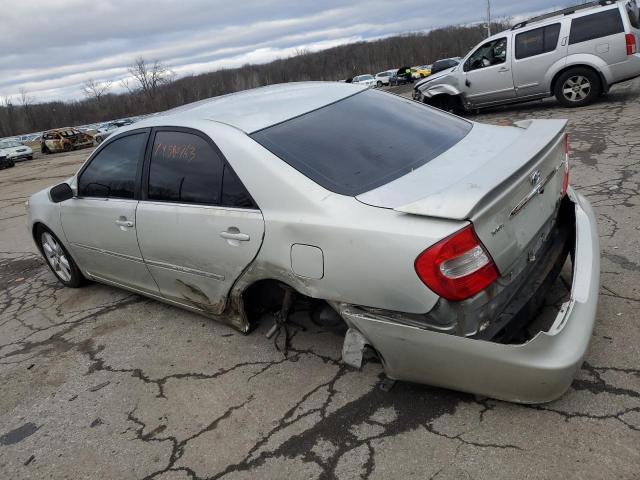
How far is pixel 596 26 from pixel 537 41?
1001 mm

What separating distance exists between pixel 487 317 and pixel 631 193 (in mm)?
3616

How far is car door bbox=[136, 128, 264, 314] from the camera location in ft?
9.19

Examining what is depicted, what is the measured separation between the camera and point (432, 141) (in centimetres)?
300

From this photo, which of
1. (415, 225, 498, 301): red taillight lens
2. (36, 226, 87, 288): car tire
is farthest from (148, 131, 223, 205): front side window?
(36, 226, 87, 288): car tire

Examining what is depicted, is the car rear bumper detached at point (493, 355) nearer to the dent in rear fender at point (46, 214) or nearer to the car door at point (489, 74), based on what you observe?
the dent in rear fender at point (46, 214)

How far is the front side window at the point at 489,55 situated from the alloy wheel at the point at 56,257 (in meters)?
8.96

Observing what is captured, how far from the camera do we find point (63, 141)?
31.5 m

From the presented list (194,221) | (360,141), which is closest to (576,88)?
(360,141)

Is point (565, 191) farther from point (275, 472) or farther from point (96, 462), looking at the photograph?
point (96, 462)

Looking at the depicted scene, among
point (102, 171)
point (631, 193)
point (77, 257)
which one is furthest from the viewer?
point (631, 193)

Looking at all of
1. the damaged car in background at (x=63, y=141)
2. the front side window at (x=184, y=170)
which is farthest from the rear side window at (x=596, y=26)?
the damaged car in background at (x=63, y=141)

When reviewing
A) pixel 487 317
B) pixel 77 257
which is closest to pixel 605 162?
pixel 487 317

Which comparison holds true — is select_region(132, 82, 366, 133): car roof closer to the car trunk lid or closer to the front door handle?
the front door handle

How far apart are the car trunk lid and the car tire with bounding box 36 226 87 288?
3.31 metres
